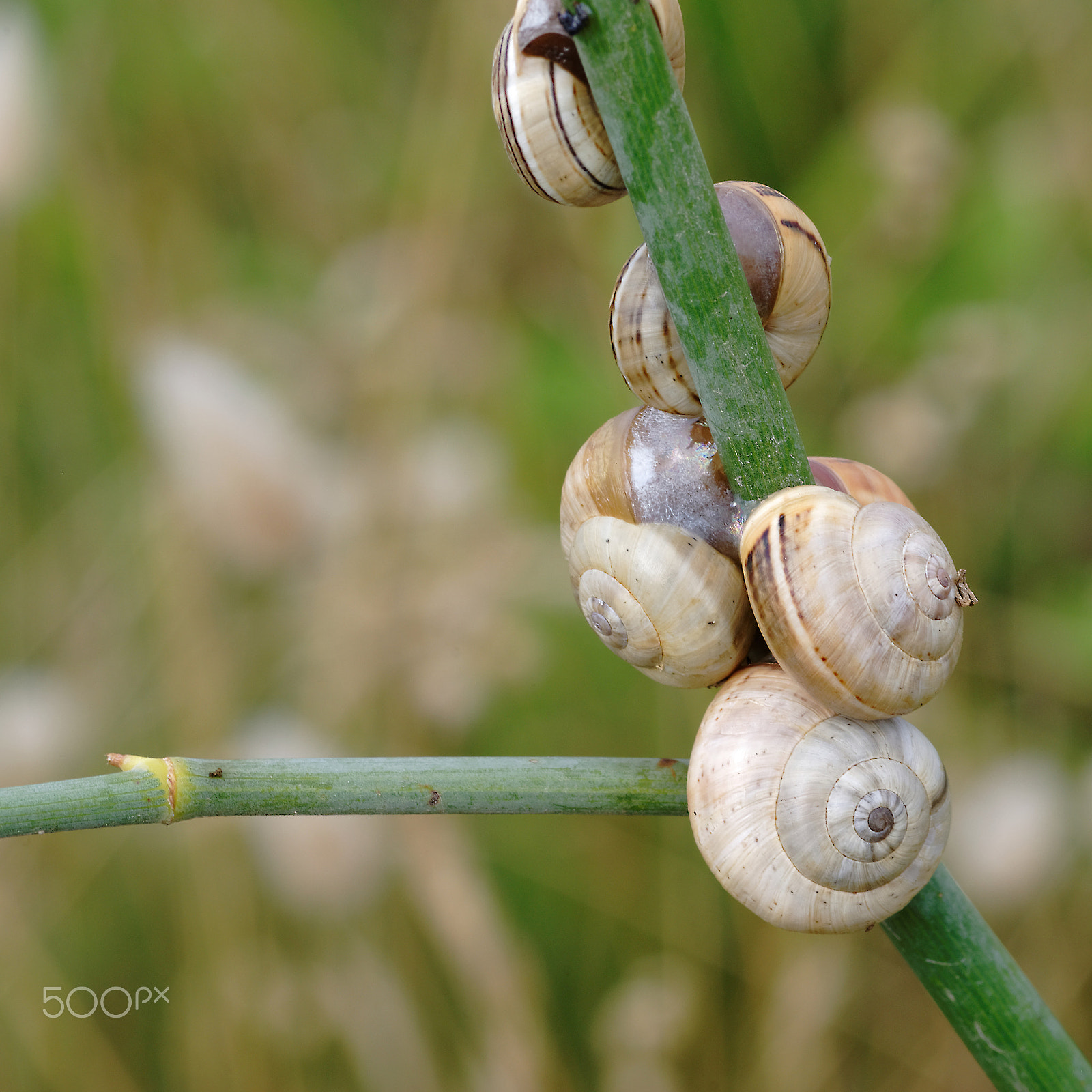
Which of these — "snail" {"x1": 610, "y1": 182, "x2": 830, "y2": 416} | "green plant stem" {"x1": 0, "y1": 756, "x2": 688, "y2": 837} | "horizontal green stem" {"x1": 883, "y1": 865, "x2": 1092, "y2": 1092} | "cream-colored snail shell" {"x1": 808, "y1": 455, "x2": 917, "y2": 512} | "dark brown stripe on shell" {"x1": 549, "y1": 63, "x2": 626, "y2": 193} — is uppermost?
"dark brown stripe on shell" {"x1": 549, "y1": 63, "x2": 626, "y2": 193}

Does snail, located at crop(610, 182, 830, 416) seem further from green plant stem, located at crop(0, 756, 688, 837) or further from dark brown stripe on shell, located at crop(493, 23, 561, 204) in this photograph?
green plant stem, located at crop(0, 756, 688, 837)

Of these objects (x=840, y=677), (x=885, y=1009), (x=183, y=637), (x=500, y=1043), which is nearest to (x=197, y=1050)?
(x=500, y=1043)

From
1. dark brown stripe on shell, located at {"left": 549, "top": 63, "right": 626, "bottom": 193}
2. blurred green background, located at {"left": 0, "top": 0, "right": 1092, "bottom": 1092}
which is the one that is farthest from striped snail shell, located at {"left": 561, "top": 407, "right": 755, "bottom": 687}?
blurred green background, located at {"left": 0, "top": 0, "right": 1092, "bottom": 1092}

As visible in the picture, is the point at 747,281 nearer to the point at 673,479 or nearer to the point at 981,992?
the point at 673,479

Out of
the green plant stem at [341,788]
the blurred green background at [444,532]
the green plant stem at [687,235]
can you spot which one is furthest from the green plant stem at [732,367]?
the blurred green background at [444,532]

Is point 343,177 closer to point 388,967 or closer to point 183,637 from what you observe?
point 183,637

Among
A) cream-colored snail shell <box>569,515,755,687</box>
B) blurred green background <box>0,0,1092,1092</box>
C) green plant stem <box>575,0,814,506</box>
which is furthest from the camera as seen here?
blurred green background <box>0,0,1092,1092</box>
